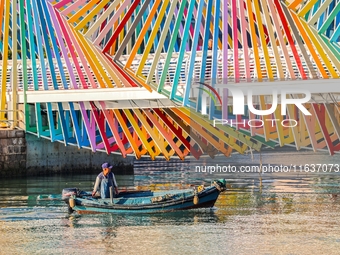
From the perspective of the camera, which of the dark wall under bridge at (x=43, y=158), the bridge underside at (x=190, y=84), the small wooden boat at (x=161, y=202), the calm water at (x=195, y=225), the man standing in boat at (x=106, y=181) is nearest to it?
the calm water at (x=195, y=225)

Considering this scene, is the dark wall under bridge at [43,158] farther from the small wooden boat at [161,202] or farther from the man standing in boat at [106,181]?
the small wooden boat at [161,202]

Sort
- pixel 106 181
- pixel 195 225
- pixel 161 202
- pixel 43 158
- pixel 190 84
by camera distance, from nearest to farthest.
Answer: pixel 195 225
pixel 161 202
pixel 106 181
pixel 190 84
pixel 43 158

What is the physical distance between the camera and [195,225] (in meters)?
36.9

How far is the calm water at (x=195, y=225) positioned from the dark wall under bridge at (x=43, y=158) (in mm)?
3539

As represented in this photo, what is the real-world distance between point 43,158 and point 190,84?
1185 centimetres

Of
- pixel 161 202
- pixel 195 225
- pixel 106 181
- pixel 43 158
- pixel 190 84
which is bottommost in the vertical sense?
pixel 195 225

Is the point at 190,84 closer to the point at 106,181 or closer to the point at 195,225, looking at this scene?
the point at 106,181

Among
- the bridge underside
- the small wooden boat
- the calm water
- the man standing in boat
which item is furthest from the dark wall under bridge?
the small wooden boat

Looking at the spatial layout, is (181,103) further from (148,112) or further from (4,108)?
(4,108)

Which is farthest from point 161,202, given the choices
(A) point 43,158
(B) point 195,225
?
(A) point 43,158

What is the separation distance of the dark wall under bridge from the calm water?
11.6 ft

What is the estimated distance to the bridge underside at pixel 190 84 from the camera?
155ft

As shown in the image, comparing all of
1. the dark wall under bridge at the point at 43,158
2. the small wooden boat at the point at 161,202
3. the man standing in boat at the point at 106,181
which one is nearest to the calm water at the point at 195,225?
the small wooden boat at the point at 161,202

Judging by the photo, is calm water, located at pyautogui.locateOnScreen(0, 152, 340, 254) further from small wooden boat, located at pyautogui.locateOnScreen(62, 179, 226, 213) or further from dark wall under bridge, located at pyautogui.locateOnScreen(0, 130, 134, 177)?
dark wall under bridge, located at pyautogui.locateOnScreen(0, 130, 134, 177)
